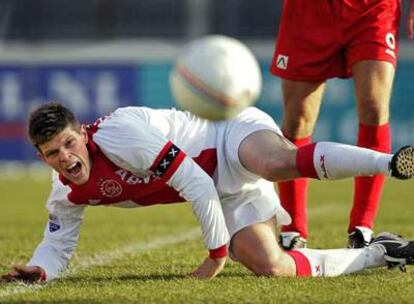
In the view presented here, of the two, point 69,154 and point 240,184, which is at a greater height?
point 69,154

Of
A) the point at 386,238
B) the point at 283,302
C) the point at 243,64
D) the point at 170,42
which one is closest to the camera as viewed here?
the point at 283,302

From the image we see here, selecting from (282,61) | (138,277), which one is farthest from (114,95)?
(138,277)

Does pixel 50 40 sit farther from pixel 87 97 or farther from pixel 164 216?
pixel 164 216

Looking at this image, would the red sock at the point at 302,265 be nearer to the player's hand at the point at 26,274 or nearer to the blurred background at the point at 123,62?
the player's hand at the point at 26,274

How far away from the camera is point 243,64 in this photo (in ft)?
15.8

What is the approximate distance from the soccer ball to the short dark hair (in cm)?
54

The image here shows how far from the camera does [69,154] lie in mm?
4918

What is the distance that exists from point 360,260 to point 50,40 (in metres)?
13.7

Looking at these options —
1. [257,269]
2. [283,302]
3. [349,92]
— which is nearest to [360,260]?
[257,269]

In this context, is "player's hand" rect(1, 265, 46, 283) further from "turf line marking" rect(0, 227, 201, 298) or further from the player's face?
the player's face

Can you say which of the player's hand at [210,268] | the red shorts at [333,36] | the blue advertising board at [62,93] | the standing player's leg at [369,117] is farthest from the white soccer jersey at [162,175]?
the blue advertising board at [62,93]

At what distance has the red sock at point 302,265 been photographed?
5180mm

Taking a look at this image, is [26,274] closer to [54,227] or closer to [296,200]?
[54,227]

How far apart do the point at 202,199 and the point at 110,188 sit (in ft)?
1.64
